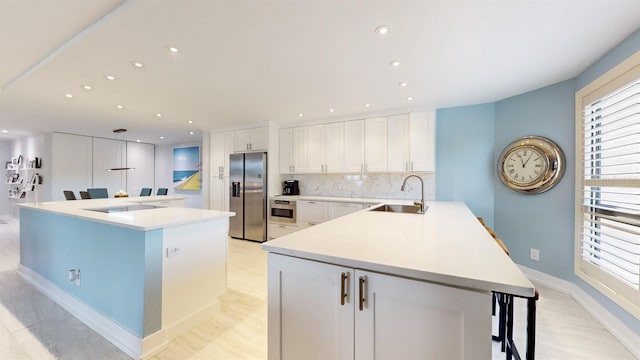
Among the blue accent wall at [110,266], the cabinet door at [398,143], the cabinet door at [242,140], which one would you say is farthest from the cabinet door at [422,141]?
the blue accent wall at [110,266]

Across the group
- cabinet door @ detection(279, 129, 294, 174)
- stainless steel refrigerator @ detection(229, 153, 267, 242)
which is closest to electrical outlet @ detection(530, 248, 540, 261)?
cabinet door @ detection(279, 129, 294, 174)

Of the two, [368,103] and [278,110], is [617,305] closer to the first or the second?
[368,103]

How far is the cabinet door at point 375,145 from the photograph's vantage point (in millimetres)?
4094

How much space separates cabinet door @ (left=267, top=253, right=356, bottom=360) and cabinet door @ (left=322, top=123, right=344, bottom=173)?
3.37 meters

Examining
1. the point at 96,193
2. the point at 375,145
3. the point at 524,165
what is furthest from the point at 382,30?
the point at 96,193

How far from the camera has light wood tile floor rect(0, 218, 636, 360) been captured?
1.76m

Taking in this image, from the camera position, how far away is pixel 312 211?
431 centimetres

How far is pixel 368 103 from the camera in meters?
3.66

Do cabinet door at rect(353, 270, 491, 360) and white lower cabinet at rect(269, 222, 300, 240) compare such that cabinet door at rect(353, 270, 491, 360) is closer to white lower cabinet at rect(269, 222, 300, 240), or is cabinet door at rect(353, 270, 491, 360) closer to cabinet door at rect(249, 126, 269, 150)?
white lower cabinet at rect(269, 222, 300, 240)

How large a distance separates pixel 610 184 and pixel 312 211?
346cm

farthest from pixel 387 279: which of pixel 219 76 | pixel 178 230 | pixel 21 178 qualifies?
pixel 21 178

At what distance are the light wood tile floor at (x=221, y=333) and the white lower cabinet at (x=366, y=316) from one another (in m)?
0.87

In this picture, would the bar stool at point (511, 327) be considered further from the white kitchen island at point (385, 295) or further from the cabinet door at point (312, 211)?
the cabinet door at point (312, 211)

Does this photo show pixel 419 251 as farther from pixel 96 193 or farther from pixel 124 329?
pixel 96 193
